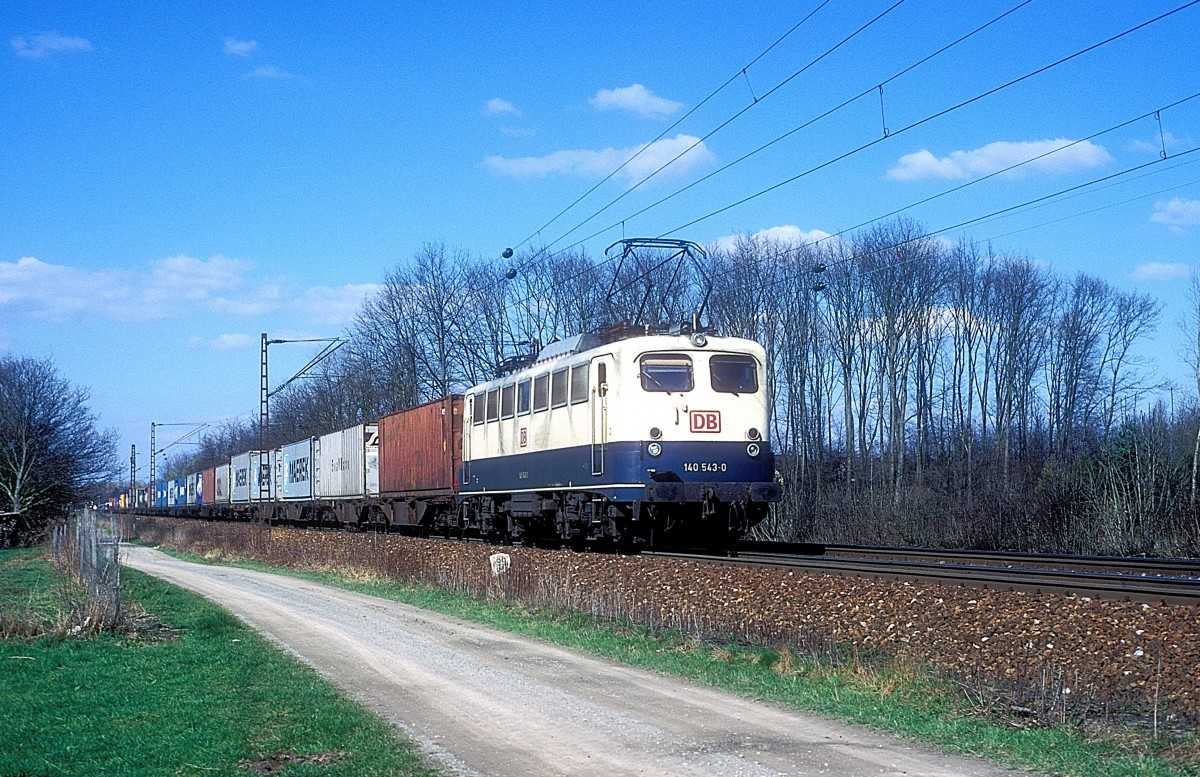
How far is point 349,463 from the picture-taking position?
130 ft

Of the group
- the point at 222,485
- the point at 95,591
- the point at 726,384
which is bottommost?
the point at 95,591

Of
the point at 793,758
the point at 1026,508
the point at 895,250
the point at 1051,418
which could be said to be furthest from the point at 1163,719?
the point at 1051,418

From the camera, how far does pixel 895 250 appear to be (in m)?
56.2

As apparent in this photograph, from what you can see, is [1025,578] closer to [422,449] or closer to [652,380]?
[652,380]

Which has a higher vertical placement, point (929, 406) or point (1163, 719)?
point (929, 406)

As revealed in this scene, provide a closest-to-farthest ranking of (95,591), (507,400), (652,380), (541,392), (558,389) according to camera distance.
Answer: (95,591), (652,380), (558,389), (541,392), (507,400)

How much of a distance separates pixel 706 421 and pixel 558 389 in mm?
3257

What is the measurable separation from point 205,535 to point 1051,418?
41.5 meters

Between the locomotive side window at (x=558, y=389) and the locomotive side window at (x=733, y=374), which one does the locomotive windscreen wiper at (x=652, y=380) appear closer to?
the locomotive side window at (x=733, y=374)

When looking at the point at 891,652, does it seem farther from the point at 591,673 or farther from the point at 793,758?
the point at 793,758

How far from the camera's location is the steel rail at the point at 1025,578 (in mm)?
11711

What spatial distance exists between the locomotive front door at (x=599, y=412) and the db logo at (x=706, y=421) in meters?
1.48

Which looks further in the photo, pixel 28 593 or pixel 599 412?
pixel 28 593

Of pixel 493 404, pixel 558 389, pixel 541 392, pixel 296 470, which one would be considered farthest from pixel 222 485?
pixel 558 389
